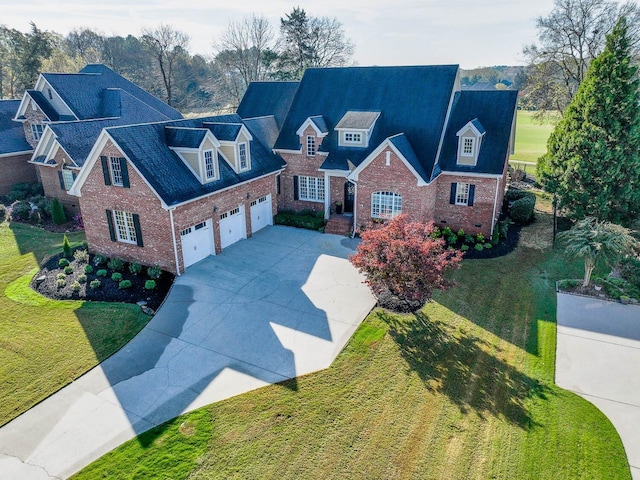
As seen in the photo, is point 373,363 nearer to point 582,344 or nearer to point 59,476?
point 582,344

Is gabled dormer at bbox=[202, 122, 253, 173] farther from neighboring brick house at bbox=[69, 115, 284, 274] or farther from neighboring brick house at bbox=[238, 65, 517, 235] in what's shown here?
neighboring brick house at bbox=[238, 65, 517, 235]

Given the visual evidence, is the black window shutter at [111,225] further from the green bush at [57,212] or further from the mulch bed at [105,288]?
the green bush at [57,212]

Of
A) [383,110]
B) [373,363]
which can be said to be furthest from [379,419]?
[383,110]

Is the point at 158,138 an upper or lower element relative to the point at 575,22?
lower

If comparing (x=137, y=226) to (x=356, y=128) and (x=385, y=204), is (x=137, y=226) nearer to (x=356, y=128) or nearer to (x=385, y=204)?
(x=385, y=204)

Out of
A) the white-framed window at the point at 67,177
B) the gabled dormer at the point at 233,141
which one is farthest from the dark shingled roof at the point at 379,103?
the white-framed window at the point at 67,177

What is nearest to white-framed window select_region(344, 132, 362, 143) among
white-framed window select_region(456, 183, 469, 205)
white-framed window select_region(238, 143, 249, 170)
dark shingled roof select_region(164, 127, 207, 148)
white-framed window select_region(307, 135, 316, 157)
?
white-framed window select_region(307, 135, 316, 157)
